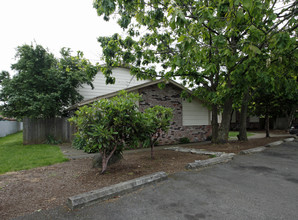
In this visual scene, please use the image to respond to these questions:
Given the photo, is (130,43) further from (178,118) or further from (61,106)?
(61,106)

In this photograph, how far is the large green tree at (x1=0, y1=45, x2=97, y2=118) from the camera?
10375 mm

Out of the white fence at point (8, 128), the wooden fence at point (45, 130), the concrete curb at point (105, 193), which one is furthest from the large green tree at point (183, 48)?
the white fence at point (8, 128)

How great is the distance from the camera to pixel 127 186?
12.5 feet

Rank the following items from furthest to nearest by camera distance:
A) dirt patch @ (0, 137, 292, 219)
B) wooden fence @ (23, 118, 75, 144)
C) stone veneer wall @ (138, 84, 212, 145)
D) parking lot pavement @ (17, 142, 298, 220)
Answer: wooden fence @ (23, 118, 75, 144), stone veneer wall @ (138, 84, 212, 145), dirt patch @ (0, 137, 292, 219), parking lot pavement @ (17, 142, 298, 220)

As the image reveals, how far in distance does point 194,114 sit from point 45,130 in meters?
9.59

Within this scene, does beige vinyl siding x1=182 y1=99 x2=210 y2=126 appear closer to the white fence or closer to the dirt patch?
the dirt patch

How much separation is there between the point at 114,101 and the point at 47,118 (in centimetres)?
927

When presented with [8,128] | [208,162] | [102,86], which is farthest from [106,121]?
[8,128]

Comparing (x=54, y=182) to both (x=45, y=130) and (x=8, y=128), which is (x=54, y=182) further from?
(x=8, y=128)

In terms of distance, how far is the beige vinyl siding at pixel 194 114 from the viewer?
39.9 feet

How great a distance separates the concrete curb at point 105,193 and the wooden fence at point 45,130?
8516mm

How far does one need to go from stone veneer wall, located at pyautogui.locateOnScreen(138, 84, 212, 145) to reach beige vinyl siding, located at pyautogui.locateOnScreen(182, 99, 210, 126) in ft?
0.93

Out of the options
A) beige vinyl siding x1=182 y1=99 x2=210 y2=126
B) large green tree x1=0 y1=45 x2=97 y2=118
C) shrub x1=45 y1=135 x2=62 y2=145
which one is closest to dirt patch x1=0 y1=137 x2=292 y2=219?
large green tree x1=0 y1=45 x2=97 y2=118

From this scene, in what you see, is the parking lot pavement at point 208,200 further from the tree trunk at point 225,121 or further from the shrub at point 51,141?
the shrub at point 51,141
